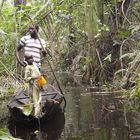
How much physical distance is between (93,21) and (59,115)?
16.5 ft

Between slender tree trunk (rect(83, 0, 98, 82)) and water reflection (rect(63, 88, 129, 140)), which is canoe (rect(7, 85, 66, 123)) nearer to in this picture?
water reflection (rect(63, 88, 129, 140))

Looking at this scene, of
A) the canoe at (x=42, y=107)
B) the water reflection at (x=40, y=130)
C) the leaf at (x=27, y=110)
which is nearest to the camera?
the water reflection at (x=40, y=130)

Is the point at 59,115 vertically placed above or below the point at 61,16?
below

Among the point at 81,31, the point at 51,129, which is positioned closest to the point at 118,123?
the point at 51,129

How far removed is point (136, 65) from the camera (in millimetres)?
10789

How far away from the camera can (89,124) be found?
26.7 ft

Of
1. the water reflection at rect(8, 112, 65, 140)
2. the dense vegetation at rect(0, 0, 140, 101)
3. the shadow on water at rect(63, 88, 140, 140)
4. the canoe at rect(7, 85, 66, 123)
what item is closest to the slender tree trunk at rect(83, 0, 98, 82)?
the dense vegetation at rect(0, 0, 140, 101)

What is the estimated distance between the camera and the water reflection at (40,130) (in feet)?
24.2

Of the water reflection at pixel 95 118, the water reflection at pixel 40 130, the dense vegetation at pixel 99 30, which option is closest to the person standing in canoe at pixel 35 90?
the water reflection at pixel 40 130

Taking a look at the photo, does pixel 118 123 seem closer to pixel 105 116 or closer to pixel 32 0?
pixel 105 116

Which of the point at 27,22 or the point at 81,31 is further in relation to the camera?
the point at 81,31

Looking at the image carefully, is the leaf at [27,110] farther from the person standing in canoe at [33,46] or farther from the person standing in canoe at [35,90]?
the person standing in canoe at [33,46]

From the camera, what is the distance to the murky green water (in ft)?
23.6

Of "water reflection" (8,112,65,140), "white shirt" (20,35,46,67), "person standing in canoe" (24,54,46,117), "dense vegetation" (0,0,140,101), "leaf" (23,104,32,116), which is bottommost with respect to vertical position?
"water reflection" (8,112,65,140)
